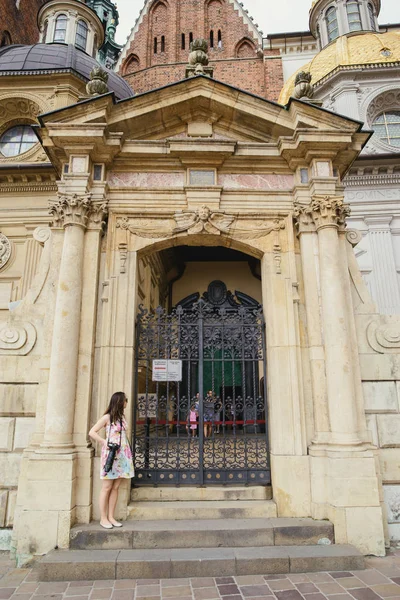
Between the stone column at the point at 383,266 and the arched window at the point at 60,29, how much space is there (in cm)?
1775

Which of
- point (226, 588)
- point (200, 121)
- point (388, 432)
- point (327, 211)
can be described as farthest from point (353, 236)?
point (226, 588)

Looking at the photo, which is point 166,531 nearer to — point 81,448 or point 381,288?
point 81,448

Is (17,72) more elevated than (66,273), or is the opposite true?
(17,72)

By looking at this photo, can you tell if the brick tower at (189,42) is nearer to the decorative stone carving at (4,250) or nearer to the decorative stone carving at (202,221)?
the decorative stone carving at (4,250)

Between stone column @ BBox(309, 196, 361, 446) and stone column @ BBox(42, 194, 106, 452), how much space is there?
3.37m

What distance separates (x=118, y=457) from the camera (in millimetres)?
5254

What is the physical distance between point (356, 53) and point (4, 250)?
16.4m

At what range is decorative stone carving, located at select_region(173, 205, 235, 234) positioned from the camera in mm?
6566

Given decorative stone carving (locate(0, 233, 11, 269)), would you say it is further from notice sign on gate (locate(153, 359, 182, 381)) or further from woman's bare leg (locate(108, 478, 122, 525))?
woman's bare leg (locate(108, 478, 122, 525))

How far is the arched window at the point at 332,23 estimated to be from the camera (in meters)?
23.3

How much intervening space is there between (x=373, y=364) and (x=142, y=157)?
15.5 ft

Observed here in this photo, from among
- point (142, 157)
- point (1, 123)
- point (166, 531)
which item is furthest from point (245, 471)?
point (1, 123)

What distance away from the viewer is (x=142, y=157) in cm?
677

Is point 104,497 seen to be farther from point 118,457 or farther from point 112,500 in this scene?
point 118,457
